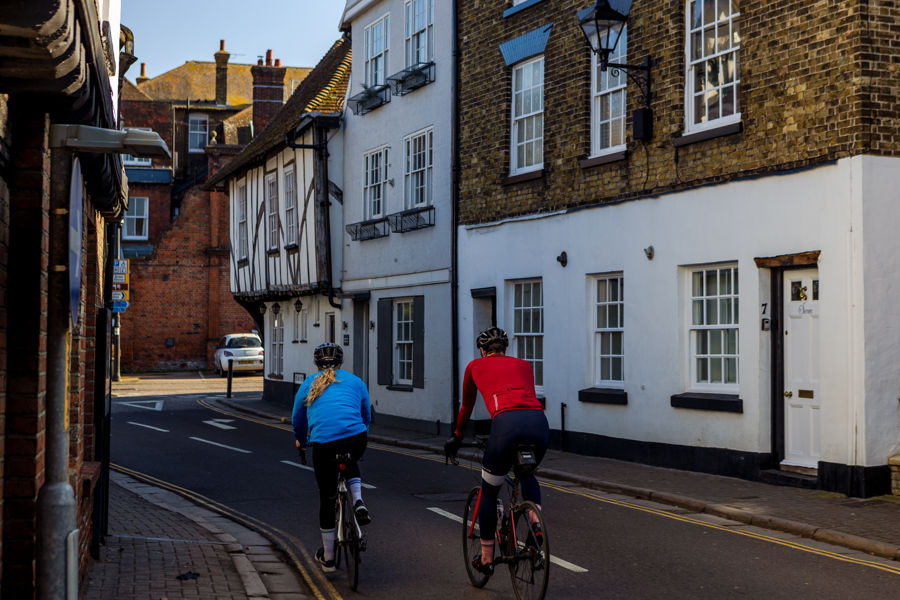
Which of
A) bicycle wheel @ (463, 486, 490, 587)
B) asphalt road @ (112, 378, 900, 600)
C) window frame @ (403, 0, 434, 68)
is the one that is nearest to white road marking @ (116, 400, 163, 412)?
window frame @ (403, 0, 434, 68)

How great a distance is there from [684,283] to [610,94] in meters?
3.39

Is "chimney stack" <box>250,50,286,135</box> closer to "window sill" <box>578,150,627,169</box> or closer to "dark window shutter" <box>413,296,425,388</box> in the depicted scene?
"dark window shutter" <box>413,296,425,388</box>

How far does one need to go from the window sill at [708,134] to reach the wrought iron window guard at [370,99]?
1020 centimetres

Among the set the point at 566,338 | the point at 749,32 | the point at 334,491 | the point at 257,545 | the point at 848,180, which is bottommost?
the point at 257,545

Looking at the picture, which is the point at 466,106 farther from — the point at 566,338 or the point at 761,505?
the point at 761,505

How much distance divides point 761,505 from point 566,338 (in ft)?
20.5

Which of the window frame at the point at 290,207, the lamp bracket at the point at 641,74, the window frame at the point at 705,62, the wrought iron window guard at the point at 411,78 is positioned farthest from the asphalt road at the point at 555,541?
the window frame at the point at 290,207

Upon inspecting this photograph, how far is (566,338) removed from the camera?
17172mm

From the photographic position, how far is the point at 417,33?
2248cm

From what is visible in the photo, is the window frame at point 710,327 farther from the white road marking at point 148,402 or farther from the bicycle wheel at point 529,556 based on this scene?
the white road marking at point 148,402

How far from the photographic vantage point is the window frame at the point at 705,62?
45.4 feet

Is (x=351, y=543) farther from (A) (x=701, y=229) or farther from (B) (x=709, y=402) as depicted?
(A) (x=701, y=229)

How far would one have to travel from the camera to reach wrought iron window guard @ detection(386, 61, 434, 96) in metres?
21.7

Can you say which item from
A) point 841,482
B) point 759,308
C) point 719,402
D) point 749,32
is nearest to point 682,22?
point 749,32
